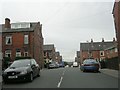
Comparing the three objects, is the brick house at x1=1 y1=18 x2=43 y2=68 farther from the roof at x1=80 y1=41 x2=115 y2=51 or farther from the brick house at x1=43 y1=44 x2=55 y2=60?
the roof at x1=80 y1=41 x2=115 y2=51

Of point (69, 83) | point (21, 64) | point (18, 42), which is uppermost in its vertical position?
point (18, 42)

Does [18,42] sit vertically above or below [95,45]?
below

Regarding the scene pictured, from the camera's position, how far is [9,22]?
53188 millimetres

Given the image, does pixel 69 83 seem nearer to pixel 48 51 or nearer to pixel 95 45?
pixel 95 45

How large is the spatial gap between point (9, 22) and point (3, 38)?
539cm

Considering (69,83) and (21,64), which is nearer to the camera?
(69,83)

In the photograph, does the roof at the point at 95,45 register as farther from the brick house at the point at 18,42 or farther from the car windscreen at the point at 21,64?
the car windscreen at the point at 21,64

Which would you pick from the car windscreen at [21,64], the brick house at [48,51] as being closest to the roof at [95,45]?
the brick house at [48,51]

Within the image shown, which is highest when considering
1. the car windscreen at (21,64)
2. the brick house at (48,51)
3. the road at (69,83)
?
the brick house at (48,51)

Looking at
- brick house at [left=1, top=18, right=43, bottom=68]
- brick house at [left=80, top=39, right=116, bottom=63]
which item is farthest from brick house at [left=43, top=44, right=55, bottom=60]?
brick house at [left=1, top=18, right=43, bottom=68]

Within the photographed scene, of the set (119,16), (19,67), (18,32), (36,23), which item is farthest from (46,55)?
(19,67)

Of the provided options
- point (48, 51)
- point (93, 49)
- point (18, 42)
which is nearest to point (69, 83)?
point (18, 42)

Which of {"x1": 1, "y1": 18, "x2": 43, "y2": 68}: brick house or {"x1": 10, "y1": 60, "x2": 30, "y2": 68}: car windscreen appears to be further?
{"x1": 1, "y1": 18, "x2": 43, "y2": 68}: brick house

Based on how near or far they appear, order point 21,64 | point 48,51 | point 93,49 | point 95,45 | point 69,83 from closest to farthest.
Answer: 1. point 69,83
2. point 21,64
3. point 93,49
4. point 95,45
5. point 48,51
